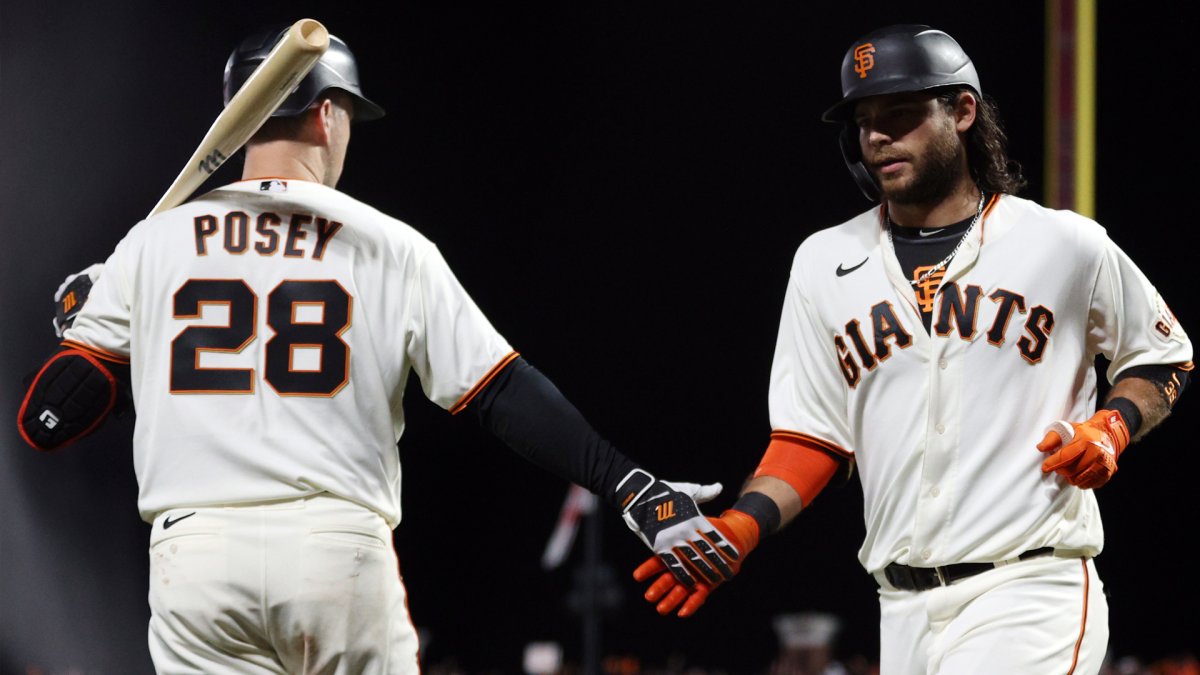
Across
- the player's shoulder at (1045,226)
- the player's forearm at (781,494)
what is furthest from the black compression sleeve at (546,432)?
the player's shoulder at (1045,226)

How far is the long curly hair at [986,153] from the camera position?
3756 millimetres

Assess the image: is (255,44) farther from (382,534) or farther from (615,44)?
(615,44)

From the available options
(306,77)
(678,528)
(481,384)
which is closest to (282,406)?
(481,384)

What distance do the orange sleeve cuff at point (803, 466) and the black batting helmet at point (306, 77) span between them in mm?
1374

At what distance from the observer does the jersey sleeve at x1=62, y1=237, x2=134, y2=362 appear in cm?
311

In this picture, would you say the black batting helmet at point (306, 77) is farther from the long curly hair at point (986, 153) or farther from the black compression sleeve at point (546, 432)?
the long curly hair at point (986, 153)

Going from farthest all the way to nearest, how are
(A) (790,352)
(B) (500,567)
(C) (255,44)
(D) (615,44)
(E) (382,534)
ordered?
(B) (500,567) < (D) (615,44) < (A) (790,352) < (C) (255,44) < (E) (382,534)

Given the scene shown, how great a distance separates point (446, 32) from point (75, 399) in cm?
913

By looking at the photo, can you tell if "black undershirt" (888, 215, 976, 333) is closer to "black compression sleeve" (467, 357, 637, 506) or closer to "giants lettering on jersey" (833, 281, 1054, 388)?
"giants lettering on jersey" (833, 281, 1054, 388)

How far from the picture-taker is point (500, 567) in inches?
757

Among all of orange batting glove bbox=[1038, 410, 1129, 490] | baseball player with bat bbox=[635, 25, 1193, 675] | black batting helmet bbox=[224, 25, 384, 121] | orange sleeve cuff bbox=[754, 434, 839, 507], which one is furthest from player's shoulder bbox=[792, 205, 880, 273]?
black batting helmet bbox=[224, 25, 384, 121]

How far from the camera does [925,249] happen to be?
3.62 meters

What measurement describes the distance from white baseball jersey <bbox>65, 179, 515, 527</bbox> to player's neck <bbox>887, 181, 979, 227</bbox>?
1185 mm

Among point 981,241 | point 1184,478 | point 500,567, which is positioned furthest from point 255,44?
point 500,567
